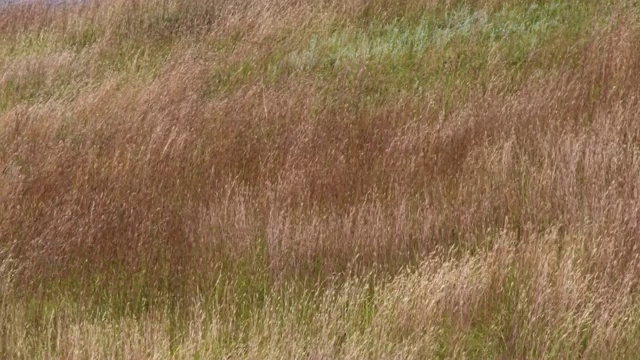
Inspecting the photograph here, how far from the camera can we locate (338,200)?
4781 millimetres

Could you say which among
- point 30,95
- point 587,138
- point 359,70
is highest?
point 587,138

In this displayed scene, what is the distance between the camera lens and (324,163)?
5.23m

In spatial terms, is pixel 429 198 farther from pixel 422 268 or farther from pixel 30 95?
pixel 30 95

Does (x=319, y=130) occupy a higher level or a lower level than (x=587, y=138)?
lower

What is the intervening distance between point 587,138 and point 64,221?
2792 millimetres

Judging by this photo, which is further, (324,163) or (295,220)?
(324,163)

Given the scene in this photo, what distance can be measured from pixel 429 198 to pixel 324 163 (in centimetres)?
80

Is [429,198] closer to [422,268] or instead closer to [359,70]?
[422,268]

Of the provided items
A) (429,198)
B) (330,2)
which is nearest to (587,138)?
(429,198)

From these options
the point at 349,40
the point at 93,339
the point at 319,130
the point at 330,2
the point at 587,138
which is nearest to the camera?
the point at 93,339

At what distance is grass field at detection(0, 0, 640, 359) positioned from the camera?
3562 millimetres

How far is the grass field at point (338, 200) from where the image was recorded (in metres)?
3.56

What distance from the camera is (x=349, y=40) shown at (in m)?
8.55

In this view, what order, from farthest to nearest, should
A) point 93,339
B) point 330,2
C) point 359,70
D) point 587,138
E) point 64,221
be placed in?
point 330,2 → point 359,70 → point 587,138 → point 64,221 → point 93,339
